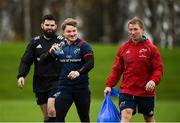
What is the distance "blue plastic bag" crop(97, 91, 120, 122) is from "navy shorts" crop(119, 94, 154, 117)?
14 centimetres

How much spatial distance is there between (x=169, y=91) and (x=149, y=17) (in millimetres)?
18501

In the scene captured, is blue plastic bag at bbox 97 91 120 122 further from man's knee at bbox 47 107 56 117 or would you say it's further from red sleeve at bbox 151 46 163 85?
man's knee at bbox 47 107 56 117

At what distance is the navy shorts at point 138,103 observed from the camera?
14625 millimetres

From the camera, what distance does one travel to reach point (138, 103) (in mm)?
14797

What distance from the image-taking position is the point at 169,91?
123 feet

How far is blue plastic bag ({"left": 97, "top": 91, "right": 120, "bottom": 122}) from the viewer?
14.5m

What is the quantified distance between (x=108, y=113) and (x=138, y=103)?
1.95ft

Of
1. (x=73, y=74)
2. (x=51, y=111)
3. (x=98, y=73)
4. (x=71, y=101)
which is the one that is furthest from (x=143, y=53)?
(x=98, y=73)

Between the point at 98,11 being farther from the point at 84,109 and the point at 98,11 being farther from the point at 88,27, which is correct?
the point at 84,109

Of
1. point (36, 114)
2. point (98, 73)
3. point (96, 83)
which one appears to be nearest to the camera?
point (36, 114)

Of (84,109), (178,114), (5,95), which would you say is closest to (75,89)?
(84,109)

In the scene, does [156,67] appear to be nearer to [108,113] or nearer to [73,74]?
[108,113]

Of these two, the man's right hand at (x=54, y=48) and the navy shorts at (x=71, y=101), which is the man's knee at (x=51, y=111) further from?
the man's right hand at (x=54, y=48)

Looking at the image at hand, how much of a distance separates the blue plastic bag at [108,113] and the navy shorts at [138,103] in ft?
0.47
